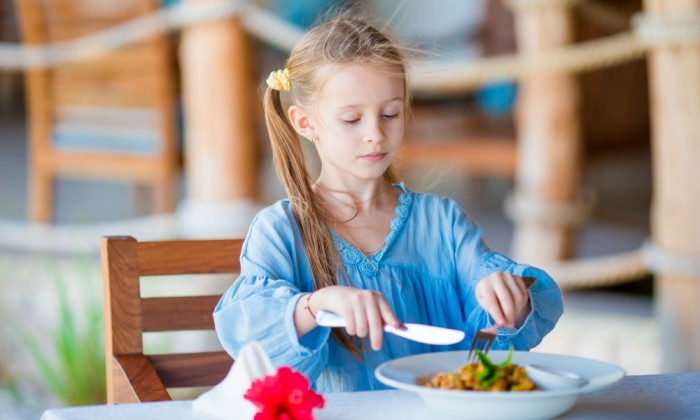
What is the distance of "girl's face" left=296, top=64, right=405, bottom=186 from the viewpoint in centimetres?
113

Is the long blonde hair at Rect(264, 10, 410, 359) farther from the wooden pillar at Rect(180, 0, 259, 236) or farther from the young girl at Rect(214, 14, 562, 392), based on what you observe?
the wooden pillar at Rect(180, 0, 259, 236)

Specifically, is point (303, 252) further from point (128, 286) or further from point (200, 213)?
point (200, 213)

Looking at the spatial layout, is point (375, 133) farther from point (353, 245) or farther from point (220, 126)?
point (220, 126)

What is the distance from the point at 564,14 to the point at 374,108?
174 cm

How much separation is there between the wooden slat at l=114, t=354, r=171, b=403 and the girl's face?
32cm

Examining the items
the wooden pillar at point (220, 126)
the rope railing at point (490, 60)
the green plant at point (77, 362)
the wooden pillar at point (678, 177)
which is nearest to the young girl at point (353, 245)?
the rope railing at point (490, 60)

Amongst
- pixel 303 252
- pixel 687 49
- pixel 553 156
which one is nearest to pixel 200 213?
pixel 553 156

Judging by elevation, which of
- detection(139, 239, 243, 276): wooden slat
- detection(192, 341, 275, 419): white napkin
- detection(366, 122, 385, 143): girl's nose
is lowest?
detection(192, 341, 275, 419): white napkin

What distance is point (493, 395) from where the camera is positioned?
0.82 meters

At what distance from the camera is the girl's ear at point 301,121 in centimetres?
122

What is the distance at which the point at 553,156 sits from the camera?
283cm

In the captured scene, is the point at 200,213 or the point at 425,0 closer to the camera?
the point at 200,213

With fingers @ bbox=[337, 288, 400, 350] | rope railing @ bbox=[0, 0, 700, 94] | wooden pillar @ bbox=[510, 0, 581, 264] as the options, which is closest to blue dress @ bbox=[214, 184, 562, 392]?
fingers @ bbox=[337, 288, 400, 350]

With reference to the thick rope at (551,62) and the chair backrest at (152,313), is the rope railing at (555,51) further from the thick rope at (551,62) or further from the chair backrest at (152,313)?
the chair backrest at (152,313)
